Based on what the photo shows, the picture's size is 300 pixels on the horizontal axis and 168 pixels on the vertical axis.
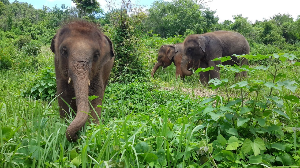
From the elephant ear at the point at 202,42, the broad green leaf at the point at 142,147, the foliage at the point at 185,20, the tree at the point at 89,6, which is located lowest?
the broad green leaf at the point at 142,147

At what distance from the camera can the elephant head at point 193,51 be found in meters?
7.87

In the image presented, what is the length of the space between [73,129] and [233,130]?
1353 millimetres

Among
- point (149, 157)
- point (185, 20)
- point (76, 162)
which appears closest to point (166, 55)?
point (149, 157)

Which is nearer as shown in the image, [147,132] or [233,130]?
[233,130]

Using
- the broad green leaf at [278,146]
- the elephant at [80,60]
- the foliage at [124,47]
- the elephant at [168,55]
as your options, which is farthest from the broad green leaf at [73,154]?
the elephant at [168,55]

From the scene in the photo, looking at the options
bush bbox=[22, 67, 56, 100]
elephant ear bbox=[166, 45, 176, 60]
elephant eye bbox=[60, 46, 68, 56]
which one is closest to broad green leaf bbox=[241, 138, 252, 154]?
elephant eye bbox=[60, 46, 68, 56]

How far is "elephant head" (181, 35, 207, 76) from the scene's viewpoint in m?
7.87

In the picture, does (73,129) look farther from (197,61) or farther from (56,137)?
(197,61)

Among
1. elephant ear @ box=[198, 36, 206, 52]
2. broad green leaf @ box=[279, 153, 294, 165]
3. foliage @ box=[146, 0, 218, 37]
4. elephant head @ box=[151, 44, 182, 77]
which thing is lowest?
broad green leaf @ box=[279, 153, 294, 165]

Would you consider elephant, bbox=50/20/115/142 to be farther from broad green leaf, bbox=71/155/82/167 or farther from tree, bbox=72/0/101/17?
tree, bbox=72/0/101/17

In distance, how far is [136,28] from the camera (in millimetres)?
7008

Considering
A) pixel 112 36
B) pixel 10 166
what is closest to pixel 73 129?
pixel 10 166

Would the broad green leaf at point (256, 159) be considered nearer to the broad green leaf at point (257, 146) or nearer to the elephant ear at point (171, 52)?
the broad green leaf at point (257, 146)

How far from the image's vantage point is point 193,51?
8.02m
